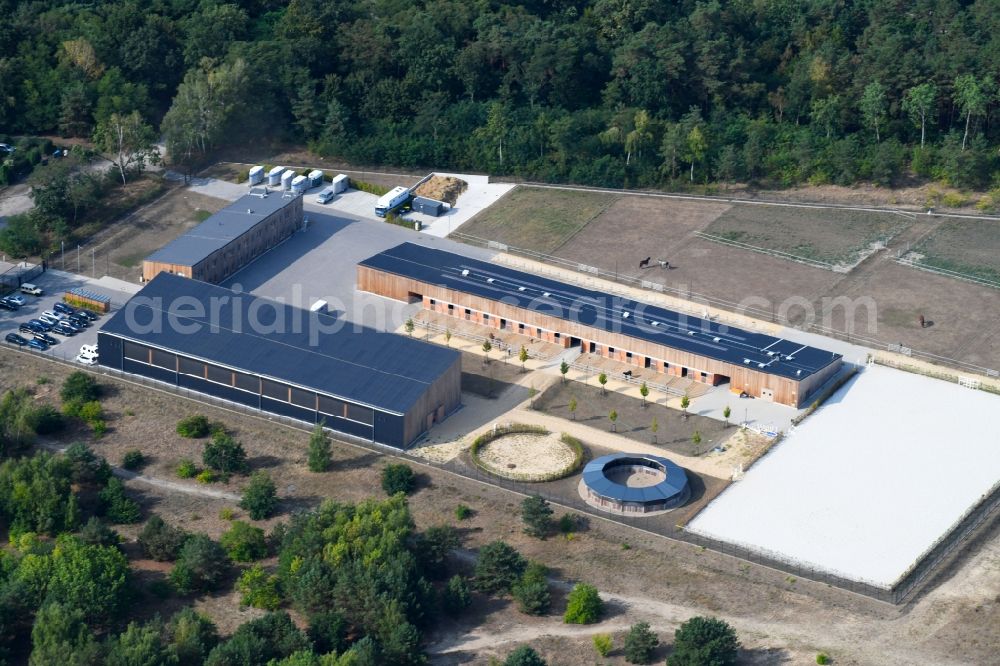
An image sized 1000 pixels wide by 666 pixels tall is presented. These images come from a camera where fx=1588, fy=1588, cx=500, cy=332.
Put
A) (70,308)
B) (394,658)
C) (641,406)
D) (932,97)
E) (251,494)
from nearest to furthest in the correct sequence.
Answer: (394,658) < (251,494) < (641,406) < (70,308) < (932,97)

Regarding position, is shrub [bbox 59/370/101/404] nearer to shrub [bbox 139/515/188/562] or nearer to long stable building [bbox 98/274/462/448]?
long stable building [bbox 98/274/462/448]

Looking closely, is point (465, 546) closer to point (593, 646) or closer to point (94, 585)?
point (593, 646)

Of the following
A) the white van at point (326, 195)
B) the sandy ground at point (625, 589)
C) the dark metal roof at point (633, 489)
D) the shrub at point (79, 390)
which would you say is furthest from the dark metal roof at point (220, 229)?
the dark metal roof at point (633, 489)

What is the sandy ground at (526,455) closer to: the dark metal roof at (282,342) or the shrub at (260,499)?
the dark metal roof at (282,342)

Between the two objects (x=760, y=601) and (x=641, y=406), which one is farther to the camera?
(x=641, y=406)

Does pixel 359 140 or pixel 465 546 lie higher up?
pixel 359 140

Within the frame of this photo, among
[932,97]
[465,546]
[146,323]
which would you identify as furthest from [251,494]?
[932,97]
